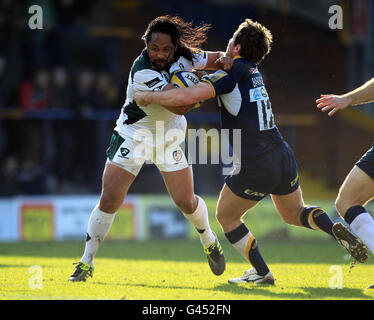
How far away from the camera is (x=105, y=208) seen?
601 cm

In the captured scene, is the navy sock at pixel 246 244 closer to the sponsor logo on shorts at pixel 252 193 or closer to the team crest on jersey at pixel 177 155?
the sponsor logo on shorts at pixel 252 193

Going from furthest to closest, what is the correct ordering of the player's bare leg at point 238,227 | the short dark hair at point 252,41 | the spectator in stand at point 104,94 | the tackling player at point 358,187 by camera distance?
the spectator in stand at point 104,94, the player's bare leg at point 238,227, the short dark hair at point 252,41, the tackling player at point 358,187

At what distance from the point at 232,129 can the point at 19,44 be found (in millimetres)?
9682

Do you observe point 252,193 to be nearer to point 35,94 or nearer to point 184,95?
point 184,95

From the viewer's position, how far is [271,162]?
5.63 m

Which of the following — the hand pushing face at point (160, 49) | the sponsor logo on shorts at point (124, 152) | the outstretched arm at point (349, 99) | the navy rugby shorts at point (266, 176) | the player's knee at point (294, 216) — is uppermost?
the hand pushing face at point (160, 49)

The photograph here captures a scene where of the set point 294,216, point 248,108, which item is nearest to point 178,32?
point 248,108

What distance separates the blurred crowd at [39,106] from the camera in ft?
43.8

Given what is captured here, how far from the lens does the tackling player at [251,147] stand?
5.58m

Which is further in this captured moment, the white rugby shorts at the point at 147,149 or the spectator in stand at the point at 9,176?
the spectator in stand at the point at 9,176

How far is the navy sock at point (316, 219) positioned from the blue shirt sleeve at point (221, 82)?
49.0 inches

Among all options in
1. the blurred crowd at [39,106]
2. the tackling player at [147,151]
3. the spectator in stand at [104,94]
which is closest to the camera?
the tackling player at [147,151]

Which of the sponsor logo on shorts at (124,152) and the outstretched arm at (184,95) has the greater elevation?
the outstretched arm at (184,95)

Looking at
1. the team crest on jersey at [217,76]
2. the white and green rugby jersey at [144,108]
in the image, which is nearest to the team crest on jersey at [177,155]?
the white and green rugby jersey at [144,108]
